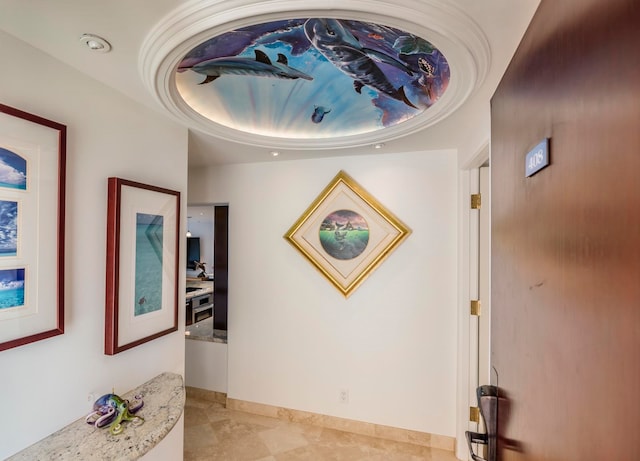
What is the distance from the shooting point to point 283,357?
9.07 feet

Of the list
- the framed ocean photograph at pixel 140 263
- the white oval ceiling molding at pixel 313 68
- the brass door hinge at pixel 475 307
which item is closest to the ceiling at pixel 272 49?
the white oval ceiling molding at pixel 313 68

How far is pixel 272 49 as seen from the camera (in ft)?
4.51

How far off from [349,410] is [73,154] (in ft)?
8.51

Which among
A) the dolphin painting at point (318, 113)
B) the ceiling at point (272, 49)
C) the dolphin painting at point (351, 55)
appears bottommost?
the ceiling at point (272, 49)

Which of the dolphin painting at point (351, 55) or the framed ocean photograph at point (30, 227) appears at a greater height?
the dolphin painting at point (351, 55)

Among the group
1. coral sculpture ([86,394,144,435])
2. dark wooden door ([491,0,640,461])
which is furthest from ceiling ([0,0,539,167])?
coral sculpture ([86,394,144,435])

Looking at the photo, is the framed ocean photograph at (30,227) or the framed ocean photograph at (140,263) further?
the framed ocean photograph at (140,263)

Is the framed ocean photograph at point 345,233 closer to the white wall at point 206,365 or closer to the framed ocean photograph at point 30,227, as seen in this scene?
the white wall at point 206,365

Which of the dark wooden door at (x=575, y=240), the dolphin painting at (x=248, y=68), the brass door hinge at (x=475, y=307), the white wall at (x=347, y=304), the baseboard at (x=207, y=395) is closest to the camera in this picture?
the dark wooden door at (x=575, y=240)

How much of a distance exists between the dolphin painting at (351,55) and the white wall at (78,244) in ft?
3.46

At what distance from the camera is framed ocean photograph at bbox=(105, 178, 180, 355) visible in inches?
58.6

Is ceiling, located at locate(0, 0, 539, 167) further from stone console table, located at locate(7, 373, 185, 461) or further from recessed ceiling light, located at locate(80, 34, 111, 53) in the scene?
stone console table, located at locate(7, 373, 185, 461)

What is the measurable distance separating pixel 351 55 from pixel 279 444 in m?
2.71

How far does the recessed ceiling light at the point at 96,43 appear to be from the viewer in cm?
112
